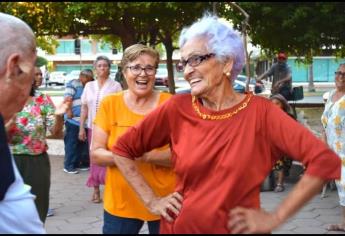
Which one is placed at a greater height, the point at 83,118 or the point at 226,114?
the point at 226,114

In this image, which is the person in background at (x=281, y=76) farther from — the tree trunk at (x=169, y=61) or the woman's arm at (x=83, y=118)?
the tree trunk at (x=169, y=61)

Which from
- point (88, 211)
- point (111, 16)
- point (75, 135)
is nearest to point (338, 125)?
point (88, 211)

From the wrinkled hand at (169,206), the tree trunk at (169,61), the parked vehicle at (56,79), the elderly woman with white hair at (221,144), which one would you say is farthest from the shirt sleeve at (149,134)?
the parked vehicle at (56,79)

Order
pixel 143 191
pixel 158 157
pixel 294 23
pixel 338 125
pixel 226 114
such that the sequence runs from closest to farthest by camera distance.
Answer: pixel 226 114, pixel 143 191, pixel 158 157, pixel 338 125, pixel 294 23

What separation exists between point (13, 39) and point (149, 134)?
832mm

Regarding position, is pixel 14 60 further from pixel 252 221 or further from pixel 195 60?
pixel 252 221

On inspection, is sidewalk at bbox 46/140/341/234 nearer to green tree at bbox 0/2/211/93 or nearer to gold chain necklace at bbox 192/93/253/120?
gold chain necklace at bbox 192/93/253/120

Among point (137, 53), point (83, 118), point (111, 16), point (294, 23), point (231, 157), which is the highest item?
point (111, 16)

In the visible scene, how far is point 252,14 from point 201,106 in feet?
33.2

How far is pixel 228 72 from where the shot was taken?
7.86ft

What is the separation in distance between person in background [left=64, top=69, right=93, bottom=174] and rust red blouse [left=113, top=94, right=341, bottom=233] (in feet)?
22.1

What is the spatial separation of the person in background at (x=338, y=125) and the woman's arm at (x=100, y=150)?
3193mm

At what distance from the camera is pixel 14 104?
2.00 meters

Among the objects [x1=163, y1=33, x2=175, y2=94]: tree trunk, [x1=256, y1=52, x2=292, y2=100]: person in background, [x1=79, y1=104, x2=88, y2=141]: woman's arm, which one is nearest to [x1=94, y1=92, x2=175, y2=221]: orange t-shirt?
[x1=79, y1=104, x2=88, y2=141]: woman's arm
